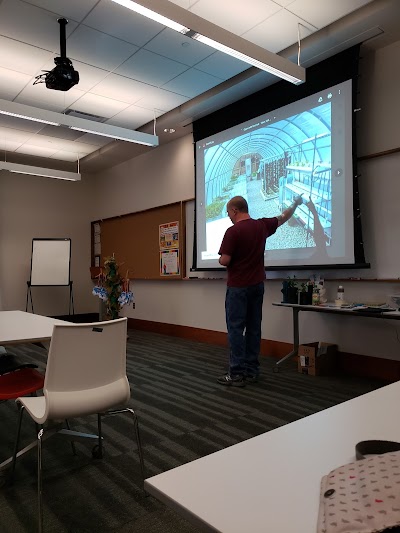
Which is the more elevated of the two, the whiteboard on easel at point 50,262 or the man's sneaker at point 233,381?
the whiteboard on easel at point 50,262

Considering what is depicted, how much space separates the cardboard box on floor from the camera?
3.85 metres

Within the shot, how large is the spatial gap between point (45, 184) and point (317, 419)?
25.6 feet

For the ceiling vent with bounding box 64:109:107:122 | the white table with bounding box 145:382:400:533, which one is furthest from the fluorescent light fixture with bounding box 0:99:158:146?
the white table with bounding box 145:382:400:533

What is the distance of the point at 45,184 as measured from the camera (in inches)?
306

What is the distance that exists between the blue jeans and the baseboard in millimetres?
983

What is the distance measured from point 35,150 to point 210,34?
499cm

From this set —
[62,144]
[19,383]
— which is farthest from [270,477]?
[62,144]

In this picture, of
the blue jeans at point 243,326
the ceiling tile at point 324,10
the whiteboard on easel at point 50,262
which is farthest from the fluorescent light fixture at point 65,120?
the whiteboard on easel at point 50,262

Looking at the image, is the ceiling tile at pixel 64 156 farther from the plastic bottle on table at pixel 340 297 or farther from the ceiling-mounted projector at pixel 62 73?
the plastic bottle on table at pixel 340 297

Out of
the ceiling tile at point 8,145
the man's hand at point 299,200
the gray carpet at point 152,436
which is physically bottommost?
the gray carpet at point 152,436

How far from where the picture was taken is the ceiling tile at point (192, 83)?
4.29 meters

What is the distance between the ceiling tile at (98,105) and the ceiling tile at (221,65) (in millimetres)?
1310

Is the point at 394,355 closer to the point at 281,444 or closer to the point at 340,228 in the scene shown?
the point at 340,228

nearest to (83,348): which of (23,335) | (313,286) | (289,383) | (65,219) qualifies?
(23,335)
